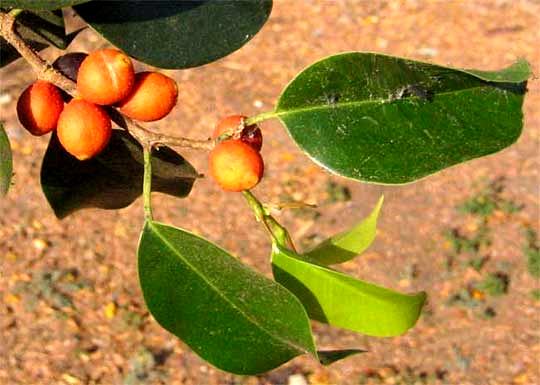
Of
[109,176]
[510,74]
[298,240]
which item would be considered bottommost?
[298,240]

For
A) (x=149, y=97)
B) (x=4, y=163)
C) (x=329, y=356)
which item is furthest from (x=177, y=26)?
(x=329, y=356)

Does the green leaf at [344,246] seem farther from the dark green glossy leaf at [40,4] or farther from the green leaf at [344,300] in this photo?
the dark green glossy leaf at [40,4]

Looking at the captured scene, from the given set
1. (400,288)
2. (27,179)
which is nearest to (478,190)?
(400,288)

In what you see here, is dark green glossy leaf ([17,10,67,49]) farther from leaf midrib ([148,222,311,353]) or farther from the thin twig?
leaf midrib ([148,222,311,353])

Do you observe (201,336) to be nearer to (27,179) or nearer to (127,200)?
(127,200)

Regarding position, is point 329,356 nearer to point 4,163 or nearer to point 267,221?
point 267,221

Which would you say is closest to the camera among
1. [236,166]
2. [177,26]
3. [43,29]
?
[236,166]

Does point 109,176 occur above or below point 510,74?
below
